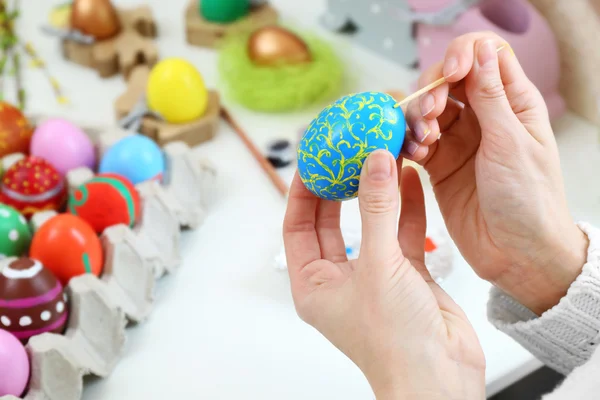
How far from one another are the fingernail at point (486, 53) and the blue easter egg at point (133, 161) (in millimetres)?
518

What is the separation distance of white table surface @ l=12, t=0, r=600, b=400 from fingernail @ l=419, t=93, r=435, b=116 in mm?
316

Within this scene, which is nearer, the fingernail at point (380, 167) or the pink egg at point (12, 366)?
the fingernail at point (380, 167)

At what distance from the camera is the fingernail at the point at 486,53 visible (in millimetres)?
631

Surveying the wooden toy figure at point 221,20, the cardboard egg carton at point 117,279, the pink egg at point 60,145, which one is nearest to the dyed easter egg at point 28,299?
the cardboard egg carton at point 117,279

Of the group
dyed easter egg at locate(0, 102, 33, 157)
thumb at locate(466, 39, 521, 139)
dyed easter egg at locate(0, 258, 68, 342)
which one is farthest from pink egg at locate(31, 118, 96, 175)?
thumb at locate(466, 39, 521, 139)

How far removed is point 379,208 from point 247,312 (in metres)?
0.37

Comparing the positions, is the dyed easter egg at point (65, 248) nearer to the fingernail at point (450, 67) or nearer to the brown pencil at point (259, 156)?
the brown pencil at point (259, 156)

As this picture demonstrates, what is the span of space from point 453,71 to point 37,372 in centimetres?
54

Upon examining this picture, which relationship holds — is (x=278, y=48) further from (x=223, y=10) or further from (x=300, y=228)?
(x=300, y=228)

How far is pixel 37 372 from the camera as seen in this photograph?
2.33 feet

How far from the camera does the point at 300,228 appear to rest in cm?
73

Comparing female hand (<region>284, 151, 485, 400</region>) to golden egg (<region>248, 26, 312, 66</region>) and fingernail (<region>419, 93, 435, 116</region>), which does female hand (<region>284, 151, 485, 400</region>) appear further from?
golden egg (<region>248, 26, 312, 66</region>)

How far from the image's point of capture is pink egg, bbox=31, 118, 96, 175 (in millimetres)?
966

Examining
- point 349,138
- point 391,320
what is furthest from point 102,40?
point 391,320
